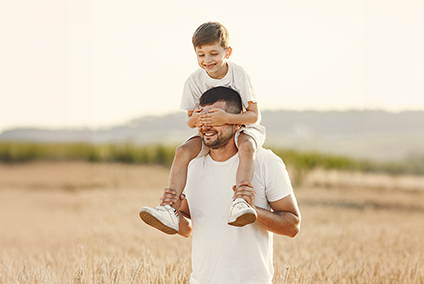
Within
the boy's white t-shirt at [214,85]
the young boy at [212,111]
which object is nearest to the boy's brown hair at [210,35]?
the young boy at [212,111]

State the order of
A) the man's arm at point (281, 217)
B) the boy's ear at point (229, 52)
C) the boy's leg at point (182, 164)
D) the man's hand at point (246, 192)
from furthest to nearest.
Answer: the boy's ear at point (229, 52) < the boy's leg at point (182, 164) < the man's arm at point (281, 217) < the man's hand at point (246, 192)

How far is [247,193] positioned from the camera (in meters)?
3.09

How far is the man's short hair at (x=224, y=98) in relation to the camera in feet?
11.5

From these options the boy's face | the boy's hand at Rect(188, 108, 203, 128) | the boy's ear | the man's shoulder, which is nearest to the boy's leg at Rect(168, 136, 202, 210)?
the boy's hand at Rect(188, 108, 203, 128)

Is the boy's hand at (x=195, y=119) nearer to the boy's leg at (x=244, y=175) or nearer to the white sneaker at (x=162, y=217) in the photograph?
the boy's leg at (x=244, y=175)

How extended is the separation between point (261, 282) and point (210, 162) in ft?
3.28

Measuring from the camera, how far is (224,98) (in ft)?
11.5

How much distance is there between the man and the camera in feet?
10.6

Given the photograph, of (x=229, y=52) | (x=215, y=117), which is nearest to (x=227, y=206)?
(x=215, y=117)

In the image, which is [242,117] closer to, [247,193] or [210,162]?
[210,162]

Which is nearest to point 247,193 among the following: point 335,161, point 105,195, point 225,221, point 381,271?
point 225,221

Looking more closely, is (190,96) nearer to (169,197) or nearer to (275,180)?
(169,197)

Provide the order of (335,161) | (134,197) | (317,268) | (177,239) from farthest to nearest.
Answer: (335,161), (134,197), (177,239), (317,268)

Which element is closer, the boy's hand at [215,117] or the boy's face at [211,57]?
the boy's hand at [215,117]
